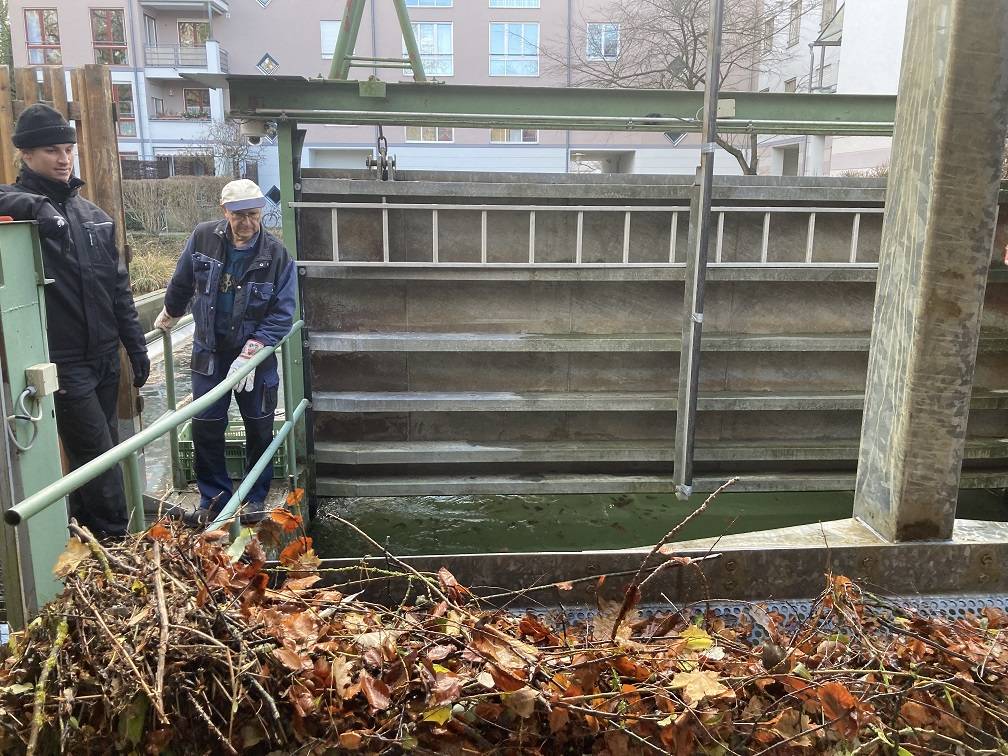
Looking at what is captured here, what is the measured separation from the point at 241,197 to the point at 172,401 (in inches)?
51.2

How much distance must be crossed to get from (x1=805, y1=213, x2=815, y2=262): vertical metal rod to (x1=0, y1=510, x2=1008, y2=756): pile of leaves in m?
3.96

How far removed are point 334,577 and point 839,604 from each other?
161 centimetres

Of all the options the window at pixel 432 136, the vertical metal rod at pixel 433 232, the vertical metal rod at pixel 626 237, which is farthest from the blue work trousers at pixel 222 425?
the window at pixel 432 136

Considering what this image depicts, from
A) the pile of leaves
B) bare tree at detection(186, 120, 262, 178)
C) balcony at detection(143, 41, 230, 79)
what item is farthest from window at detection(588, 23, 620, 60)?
the pile of leaves

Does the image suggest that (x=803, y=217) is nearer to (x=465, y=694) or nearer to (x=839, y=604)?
(x=839, y=604)

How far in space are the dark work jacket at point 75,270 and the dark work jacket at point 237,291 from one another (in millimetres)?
499

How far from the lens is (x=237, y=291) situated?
4.41 metres

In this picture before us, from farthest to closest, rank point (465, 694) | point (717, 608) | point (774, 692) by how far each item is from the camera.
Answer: point (717, 608) < point (774, 692) < point (465, 694)

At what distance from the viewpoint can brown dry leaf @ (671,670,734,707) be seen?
1.70 m

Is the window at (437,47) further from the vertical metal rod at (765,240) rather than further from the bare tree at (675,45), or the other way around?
the vertical metal rod at (765,240)

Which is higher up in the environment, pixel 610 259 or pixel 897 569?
pixel 610 259

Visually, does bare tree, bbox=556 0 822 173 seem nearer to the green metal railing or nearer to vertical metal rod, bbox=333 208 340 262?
vertical metal rod, bbox=333 208 340 262

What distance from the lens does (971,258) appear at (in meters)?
2.79

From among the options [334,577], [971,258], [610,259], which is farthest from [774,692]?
[610,259]
